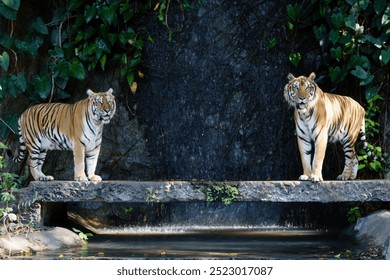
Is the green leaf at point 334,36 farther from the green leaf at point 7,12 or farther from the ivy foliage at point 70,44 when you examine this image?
the green leaf at point 7,12

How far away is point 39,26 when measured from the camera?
34.0 ft

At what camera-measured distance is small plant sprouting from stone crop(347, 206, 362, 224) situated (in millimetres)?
10055

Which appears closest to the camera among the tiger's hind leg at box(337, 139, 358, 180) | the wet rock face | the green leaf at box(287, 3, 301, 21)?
the tiger's hind leg at box(337, 139, 358, 180)

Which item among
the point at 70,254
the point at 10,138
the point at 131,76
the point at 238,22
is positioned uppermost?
the point at 238,22

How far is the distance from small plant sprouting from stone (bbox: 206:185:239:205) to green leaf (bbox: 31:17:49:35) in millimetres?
2818

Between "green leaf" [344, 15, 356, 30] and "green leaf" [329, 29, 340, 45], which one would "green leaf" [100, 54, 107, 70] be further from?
"green leaf" [344, 15, 356, 30]

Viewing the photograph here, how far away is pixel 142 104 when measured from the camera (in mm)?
10953

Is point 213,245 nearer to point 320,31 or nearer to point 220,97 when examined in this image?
point 220,97

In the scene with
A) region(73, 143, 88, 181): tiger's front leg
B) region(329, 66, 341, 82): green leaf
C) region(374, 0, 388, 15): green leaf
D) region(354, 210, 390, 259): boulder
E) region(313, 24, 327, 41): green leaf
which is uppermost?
region(374, 0, 388, 15): green leaf

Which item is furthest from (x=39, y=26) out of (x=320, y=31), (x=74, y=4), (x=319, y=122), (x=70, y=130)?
(x=319, y=122)

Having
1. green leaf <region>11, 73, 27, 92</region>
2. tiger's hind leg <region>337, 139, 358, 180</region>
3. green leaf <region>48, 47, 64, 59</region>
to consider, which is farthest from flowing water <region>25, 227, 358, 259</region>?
green leaf <region>48, 47, 64, 59</region>

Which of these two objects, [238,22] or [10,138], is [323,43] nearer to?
[238,22]
